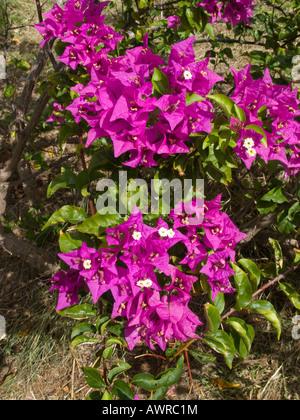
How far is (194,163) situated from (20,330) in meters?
1.23

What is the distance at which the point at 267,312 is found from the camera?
3.84ft

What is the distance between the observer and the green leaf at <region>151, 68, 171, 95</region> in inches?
37.8

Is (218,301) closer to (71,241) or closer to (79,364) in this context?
(71,241)

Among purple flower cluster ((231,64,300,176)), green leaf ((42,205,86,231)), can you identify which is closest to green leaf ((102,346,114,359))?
green leaf ((42,205,86,231))

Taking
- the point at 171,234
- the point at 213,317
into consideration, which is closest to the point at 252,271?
the point at 213,317

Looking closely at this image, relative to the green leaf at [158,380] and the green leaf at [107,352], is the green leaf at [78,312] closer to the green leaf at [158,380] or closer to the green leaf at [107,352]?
the green leaf at [107,352]

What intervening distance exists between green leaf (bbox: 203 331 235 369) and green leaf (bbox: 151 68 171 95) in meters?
0.74

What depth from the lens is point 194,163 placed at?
1181 millimetres

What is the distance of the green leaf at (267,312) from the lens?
116 cm

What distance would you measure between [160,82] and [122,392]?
874 millimetres

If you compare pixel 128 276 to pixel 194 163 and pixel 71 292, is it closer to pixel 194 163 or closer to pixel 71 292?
pixel 71 292

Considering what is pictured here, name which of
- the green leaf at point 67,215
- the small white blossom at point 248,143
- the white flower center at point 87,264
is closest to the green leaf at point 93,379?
the white flower center at point 87,264

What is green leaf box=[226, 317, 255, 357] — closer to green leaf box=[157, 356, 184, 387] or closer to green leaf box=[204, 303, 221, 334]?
green leaf box=[204, 303, 221, 334]
